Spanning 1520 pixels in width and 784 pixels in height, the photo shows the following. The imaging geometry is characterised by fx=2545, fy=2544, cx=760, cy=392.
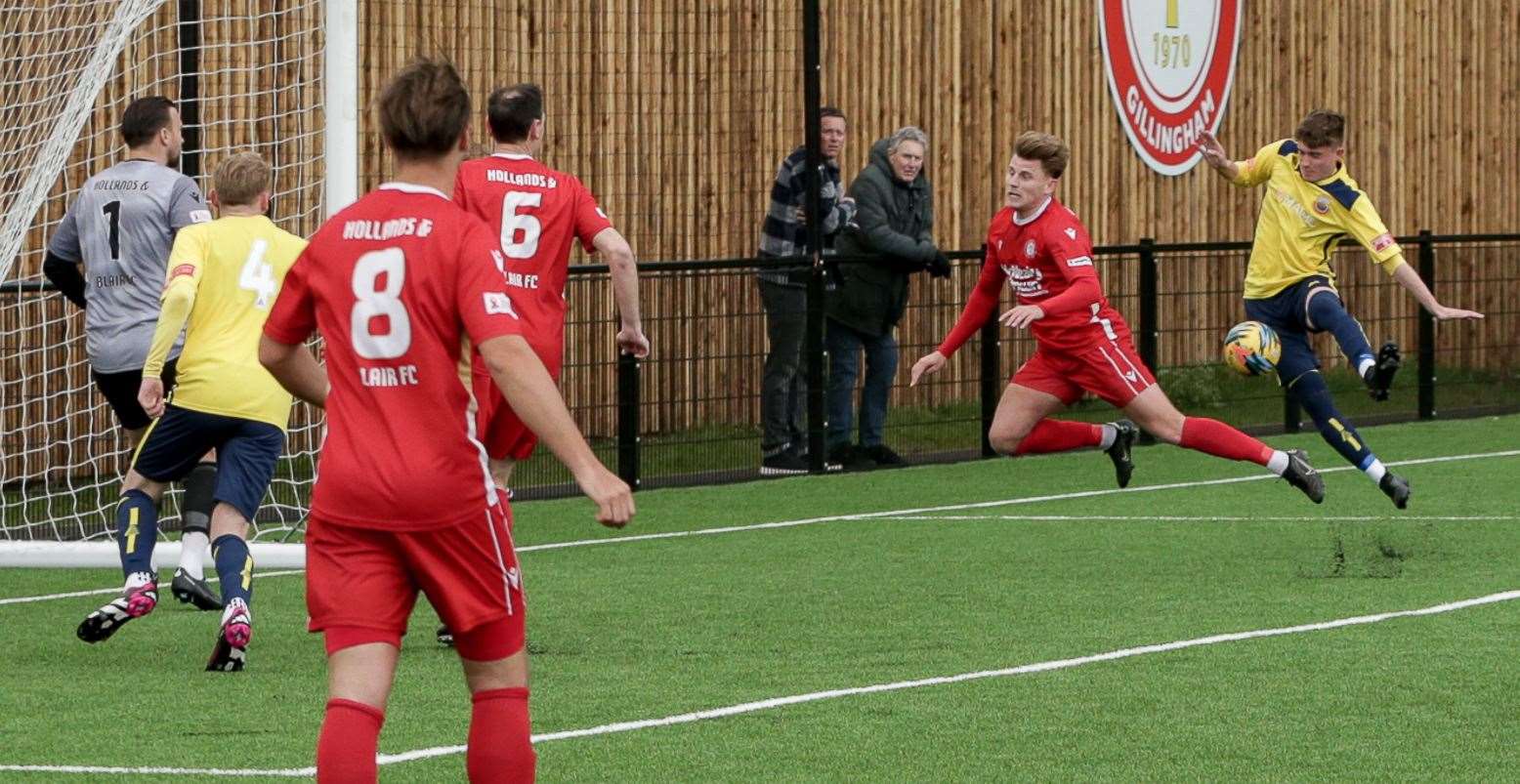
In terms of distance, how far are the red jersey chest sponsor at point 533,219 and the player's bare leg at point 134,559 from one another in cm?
155

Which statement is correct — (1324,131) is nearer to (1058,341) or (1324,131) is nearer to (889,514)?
(1058,341)

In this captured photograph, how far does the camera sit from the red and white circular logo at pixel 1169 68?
67.5ft

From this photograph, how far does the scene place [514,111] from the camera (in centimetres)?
915

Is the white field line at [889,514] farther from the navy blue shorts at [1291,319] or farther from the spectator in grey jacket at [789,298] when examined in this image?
the spectator in grey jacket at [789,298]

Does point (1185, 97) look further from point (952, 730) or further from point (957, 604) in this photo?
point (952, 730)

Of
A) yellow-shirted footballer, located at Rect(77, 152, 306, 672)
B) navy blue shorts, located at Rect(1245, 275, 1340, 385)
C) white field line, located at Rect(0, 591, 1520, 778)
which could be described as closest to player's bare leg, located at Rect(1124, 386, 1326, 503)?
navy blue shorts, located at Rect(1245, 275, 1340, 385)

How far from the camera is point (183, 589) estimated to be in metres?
9.02

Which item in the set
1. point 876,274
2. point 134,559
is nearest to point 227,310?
point 134,559

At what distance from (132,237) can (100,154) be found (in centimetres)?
484

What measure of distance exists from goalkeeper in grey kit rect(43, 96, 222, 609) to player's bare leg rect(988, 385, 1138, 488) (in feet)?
13.4

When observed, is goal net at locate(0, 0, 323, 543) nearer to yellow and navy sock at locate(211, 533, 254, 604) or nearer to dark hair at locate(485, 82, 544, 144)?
dark hair at locate(485, 82, 544, 144)

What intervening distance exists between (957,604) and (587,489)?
5274 millimetres

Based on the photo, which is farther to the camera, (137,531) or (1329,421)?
(1329,421)

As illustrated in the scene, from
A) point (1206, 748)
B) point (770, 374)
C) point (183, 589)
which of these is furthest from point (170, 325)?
point (770, 374)
